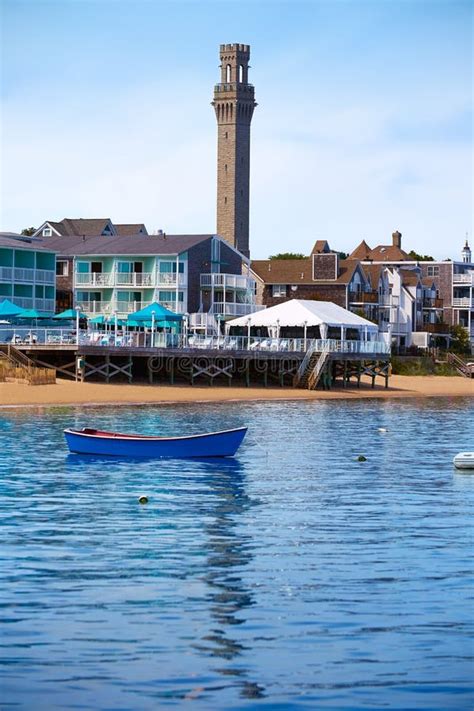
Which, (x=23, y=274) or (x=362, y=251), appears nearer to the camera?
(x=23, y=274)

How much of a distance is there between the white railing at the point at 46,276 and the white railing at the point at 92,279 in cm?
663

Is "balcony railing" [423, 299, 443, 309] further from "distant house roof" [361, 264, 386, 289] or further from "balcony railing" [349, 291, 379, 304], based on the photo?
"balcony railing" [349, 291, 379, 304]

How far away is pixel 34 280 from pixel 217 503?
2423 inches

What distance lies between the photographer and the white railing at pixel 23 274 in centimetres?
8756

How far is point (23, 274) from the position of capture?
88250 mm

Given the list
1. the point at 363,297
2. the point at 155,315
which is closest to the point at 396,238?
the point at 363,297

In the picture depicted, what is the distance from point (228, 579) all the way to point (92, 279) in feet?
259

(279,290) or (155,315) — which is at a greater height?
(279,290)

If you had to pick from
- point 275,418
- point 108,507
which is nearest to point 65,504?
point 108,507

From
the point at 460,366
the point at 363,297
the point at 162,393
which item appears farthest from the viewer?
the point at 363,297

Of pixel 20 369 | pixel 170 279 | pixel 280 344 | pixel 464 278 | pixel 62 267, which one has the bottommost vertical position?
pixel 20 369

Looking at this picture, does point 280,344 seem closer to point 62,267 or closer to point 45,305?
point 45,305

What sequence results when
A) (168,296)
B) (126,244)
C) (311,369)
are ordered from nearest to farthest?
(311,369), (168,296), (126,244)

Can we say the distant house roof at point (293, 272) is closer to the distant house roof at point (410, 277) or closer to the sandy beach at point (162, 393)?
the distant house roof at point (410, 277)
